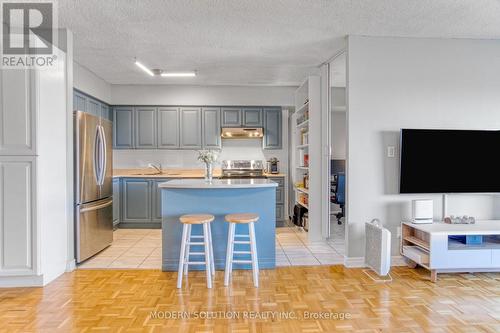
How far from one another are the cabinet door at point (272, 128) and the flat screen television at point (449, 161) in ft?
9.14

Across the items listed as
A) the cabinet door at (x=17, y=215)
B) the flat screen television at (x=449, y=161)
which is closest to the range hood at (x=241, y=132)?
the flat screen television at (x=449, y=161)

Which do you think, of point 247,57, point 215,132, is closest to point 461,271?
point 247,57

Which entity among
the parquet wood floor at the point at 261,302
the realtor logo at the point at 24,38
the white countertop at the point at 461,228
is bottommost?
the parquet wood floor at the point at 261,302

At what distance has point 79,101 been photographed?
468 centimetres

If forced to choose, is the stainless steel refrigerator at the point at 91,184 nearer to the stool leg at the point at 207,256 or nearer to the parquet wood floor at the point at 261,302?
the parquet wood floor at the point at 261,302

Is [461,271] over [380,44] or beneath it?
beneath

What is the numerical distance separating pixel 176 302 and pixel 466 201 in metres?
3.47

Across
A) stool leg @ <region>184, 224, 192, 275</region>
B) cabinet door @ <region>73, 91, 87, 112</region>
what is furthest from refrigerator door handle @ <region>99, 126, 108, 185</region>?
stool leg @ <region>184, 224, 192, 275</region>

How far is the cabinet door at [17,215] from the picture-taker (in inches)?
114

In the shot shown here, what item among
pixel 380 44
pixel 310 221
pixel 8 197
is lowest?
pixel 310 221

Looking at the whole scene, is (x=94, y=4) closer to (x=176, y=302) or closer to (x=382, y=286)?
(x=176, y=302)

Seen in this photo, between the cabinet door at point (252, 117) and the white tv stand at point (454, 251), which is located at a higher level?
the cabinet door at point (252, 117)

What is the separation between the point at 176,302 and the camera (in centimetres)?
268

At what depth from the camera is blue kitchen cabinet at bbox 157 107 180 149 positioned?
229 inches
